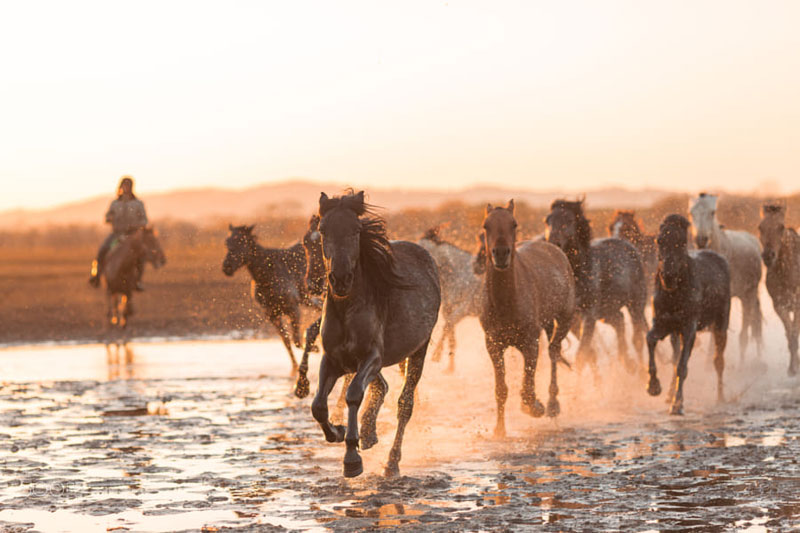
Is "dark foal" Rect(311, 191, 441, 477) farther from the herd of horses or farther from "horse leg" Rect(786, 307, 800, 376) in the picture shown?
"horse leg" Rect(786, 307, 800, 376)

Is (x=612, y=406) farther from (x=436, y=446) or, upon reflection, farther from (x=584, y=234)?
(x=436, y=446)

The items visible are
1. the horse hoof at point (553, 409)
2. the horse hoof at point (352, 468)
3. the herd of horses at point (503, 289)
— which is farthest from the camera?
the horse hoof at point (553, 409)

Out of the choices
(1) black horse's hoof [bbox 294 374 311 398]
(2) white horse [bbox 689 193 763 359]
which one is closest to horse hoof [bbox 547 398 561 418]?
(1) black horse's hoof [bbox 294 374 311 398]

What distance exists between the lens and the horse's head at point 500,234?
1134 cm

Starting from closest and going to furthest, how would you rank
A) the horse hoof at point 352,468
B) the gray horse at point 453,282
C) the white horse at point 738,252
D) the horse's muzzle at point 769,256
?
the horse hoof at point 352,468
the horse's muzzle at point 769,256
the white horse at point 738,252
the gray horse at point 453,282

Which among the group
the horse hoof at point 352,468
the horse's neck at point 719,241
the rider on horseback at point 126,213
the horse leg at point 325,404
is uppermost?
the rider on horseback at point 126,213

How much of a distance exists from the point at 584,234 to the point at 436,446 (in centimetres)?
501

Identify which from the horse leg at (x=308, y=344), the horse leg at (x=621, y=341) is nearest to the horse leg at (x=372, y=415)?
the horse leg at (x=308, y=344)

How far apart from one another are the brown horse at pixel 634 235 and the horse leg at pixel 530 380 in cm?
650

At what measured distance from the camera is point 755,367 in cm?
1811

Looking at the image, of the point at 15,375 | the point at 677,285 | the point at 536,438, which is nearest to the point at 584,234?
the point at 677,285

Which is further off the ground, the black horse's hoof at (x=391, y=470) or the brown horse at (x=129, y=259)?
the brown horse at (x=129, y=259)

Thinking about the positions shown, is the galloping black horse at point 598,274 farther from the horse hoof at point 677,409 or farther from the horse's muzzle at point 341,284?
the horse's muzzle at point 341,284

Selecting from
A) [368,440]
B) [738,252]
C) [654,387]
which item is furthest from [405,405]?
[738,252]
